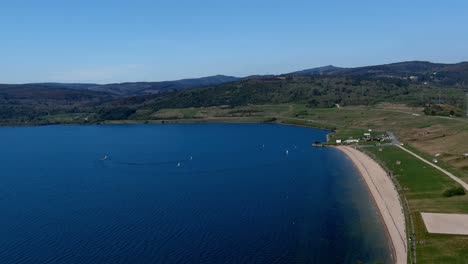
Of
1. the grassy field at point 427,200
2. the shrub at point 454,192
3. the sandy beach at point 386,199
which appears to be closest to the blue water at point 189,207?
the sandy beach at point 386,199

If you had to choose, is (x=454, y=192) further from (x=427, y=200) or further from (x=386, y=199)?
(x=386, y=199)

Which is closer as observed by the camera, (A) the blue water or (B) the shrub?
(A) the blue water

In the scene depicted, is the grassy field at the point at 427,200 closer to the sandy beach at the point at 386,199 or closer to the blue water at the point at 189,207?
the sandy beach at the point at 386,199

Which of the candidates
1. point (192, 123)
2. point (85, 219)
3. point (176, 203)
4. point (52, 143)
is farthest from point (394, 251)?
point (192, 123)

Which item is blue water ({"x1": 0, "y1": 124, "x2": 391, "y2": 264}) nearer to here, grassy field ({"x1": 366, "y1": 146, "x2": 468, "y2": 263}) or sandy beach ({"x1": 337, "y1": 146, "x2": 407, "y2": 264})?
sandy beach ({"x1": 337, "y1": 146, "x2": 407, "y2": 264})

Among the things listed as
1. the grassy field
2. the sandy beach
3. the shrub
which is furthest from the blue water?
the shrub
